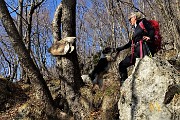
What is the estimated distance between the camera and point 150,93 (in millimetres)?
5145

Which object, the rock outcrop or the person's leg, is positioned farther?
the person's leg

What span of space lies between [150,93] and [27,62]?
3.22 meters

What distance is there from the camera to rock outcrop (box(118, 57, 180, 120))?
4860mm

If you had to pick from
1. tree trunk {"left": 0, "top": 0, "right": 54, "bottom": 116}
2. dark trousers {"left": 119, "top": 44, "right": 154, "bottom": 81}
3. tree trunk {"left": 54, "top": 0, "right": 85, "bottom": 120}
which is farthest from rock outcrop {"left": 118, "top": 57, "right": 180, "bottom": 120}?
Answer: tree trunk {"left": 0, "top": 0, "right": 54, "bottom": 116}

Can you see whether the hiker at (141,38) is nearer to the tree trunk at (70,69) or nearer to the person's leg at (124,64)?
the person's leg at (124,64)

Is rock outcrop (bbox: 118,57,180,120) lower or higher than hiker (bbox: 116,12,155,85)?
lower

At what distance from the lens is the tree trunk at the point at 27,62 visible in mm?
6801

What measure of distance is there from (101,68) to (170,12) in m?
2.50

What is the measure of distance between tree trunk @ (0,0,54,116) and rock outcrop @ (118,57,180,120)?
230 cm

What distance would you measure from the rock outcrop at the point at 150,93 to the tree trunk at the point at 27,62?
2.30 metres

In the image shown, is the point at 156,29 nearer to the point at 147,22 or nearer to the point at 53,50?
the point at 147,22

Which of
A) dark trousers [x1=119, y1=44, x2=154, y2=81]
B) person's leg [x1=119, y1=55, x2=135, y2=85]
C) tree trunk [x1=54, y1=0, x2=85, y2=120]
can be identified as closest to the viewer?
dark trousers [x1=119, y1=44, x2=154, y2=81]

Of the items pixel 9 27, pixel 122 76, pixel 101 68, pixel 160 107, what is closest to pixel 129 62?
pixel 122 76

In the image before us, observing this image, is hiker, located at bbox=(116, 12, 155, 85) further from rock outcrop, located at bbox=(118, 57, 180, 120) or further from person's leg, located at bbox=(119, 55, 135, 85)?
rock outcrop, located at bbox=(118, 57, 180, 120)
